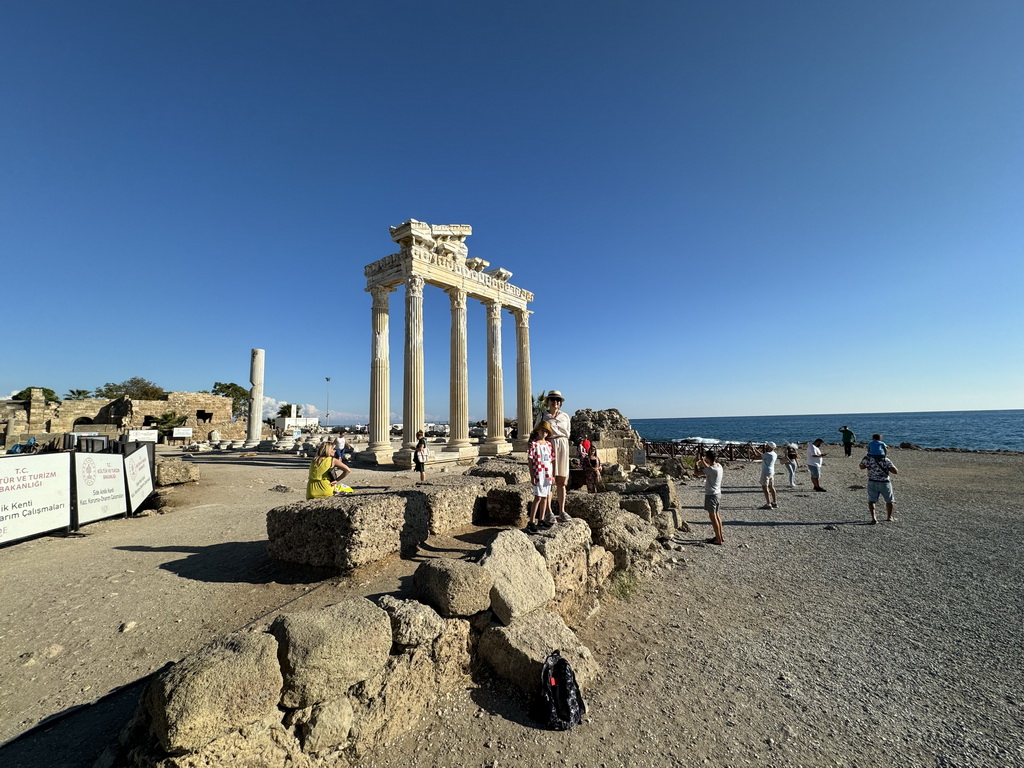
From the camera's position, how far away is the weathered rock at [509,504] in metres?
6.75

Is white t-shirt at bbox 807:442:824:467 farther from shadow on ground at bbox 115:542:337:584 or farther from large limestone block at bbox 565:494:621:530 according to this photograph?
shadow on ground at bbox 115:542:337:584

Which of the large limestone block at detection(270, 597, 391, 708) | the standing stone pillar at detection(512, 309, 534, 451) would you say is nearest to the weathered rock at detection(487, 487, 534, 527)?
the large limestone block at detection(270, 597, 391, 708)

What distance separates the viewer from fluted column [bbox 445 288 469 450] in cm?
1848

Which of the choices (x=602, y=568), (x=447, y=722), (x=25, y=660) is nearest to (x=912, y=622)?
(x=602, y=568)

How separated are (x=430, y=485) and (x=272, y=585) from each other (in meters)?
2.35

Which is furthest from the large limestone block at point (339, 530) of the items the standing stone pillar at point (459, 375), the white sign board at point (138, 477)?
the standing stone pillar at point (459, 375)

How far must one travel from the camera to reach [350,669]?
119 inches

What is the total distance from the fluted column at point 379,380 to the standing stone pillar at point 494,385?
194 inches

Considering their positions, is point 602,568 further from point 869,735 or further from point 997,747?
point 997,747

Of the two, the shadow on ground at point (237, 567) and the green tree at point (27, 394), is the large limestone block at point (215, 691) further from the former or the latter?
the green tree at point (27, 394)

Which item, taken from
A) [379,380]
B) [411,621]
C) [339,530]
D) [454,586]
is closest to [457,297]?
[379,380]

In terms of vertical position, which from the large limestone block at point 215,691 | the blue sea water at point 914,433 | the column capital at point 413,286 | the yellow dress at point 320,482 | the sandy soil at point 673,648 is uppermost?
the column capital at point 413,286

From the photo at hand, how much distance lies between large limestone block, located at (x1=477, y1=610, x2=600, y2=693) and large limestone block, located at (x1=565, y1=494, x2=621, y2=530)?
270 centimetres

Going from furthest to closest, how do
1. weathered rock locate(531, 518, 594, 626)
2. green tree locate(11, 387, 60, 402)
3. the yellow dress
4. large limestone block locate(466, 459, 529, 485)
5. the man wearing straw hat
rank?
1. green tree locate(11, 387, 60, 402)
2. large limestone block locate(466, 459, 529, 485)
3. the man wearing straw hat
4. the yellow dress
5. weathered rock locate(531, 518, 594, 626)
